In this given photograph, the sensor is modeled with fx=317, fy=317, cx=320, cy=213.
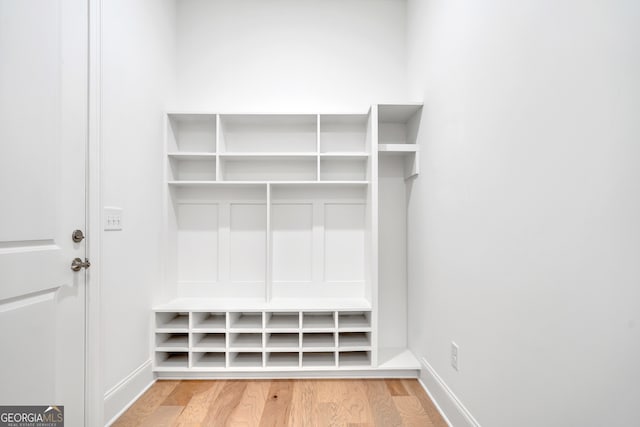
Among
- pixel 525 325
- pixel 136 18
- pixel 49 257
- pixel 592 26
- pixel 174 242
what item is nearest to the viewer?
pixel 592 26

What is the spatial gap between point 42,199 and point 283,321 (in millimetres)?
1692

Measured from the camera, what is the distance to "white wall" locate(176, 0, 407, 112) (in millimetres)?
2689

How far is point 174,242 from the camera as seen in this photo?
2576 mm

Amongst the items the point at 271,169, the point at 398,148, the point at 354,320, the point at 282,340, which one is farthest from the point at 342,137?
the point at 282,340

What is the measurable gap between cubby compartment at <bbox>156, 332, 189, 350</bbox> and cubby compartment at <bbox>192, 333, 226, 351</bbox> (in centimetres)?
7

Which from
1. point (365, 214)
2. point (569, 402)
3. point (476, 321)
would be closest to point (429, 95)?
point (365, 214)

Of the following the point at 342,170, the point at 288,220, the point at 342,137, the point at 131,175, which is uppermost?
the point at 342,137

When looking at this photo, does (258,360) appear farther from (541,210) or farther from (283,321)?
(541,210)

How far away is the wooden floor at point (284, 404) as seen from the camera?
1.81 metres

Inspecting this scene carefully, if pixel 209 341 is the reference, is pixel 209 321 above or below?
above

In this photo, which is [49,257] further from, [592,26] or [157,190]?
[592,26]

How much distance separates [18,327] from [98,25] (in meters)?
1.52

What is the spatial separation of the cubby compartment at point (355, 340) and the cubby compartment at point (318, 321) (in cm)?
15

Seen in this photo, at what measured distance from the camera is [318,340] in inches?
95.8
